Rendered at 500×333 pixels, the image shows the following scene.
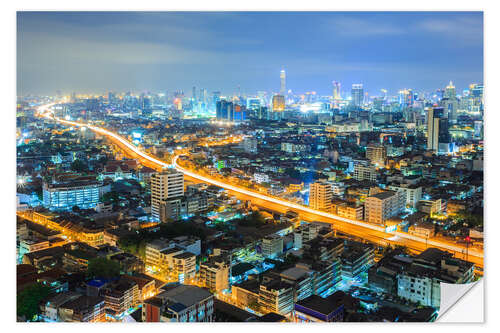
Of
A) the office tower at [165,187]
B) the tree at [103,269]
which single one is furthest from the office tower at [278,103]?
the tree at [103,269]

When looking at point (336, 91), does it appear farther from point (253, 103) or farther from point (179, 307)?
point (179, 307)

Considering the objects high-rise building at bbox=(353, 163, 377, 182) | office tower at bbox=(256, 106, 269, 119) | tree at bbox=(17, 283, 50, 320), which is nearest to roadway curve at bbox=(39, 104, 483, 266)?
office tower at bbox=(256, 106, 269, 119)

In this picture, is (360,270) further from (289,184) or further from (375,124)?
(375,124)

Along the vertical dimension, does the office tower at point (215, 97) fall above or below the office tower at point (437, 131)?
above

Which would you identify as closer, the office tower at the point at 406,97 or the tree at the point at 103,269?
the tree at the point at 103,269

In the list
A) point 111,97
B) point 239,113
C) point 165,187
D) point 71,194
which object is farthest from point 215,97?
point 71,194

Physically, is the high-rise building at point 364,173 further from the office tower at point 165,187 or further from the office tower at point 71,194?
the office tower at point 71,194

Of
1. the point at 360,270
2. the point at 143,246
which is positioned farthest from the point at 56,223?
the point at 360,270
